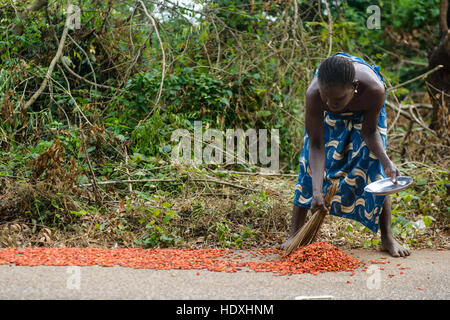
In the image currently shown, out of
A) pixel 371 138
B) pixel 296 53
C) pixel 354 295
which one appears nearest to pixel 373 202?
pixel 371 138

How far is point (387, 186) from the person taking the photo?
3.07 metres

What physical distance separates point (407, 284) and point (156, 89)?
3401 mm

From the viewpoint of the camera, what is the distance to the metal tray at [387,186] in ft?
9.74

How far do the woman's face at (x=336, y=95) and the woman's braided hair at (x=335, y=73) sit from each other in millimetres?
24

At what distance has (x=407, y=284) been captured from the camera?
2652 mm

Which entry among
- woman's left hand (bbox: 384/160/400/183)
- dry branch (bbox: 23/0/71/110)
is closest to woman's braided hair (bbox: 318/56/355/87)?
woman's left hand (bbox: 384/160/400/183)

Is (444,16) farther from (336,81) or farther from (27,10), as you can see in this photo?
(27,10)

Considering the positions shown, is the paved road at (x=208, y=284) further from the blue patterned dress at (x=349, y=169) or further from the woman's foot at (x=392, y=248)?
the blue patterned dress at (x=349, y=169)

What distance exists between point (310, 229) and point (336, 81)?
98cm

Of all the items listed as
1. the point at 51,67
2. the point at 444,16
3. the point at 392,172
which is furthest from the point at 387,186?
the point at 444,16

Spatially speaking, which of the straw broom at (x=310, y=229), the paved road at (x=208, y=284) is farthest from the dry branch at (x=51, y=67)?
the straw broom at (x=310, y=229)

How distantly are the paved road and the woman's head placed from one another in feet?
Result: 3.24
